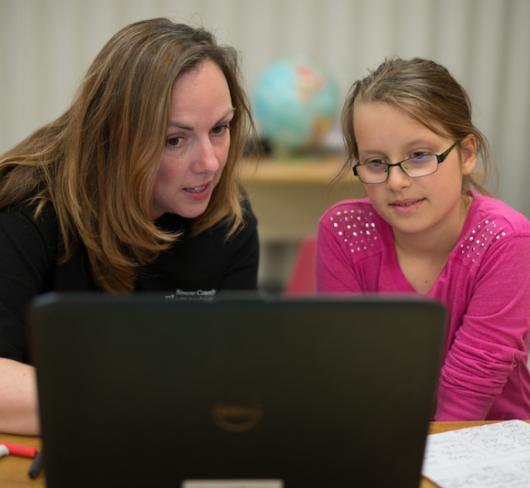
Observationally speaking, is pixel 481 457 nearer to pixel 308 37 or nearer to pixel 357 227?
pixel 357 227

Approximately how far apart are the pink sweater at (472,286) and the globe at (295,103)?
165 centimetres

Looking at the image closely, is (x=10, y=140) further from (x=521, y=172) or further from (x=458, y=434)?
(x=458, y=434)

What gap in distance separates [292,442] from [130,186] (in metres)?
0.71

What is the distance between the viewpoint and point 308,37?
3.29 m

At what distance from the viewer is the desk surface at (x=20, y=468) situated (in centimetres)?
91

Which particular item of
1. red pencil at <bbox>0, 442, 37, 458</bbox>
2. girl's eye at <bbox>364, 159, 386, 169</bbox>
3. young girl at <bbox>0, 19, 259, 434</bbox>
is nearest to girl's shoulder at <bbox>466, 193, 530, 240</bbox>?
girl's eye at <bbox>364, 159, 386, 169</bbox>

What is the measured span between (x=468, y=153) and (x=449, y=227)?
137 millimetres

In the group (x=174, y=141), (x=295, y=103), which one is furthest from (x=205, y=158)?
(x=295, y=103)

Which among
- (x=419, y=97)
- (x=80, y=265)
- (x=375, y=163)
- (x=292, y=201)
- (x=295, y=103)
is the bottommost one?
(x=292, y=201)

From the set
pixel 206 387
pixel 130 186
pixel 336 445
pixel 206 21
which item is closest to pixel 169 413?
pixel 206 387

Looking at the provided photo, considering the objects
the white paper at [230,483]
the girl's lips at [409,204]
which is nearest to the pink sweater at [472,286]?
the girl's lips at [409,204]

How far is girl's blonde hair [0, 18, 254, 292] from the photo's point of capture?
123cm

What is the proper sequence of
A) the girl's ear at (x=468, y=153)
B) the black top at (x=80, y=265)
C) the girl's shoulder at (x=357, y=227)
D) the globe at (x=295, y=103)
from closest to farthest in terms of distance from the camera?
the black top at (x=80, y=265), the girl's ear at (x=468, y=153), the girl's shoulder at (x=357, y=227), the globe at (x=295, y=103)

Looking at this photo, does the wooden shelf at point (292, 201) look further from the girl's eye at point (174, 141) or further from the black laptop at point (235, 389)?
the black laptop at point (235, 389)
